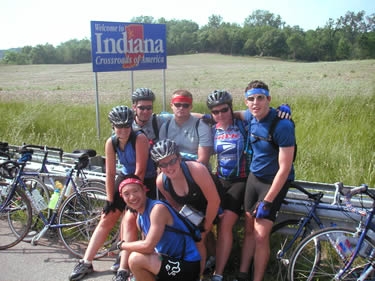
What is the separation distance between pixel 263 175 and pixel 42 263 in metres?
2.55

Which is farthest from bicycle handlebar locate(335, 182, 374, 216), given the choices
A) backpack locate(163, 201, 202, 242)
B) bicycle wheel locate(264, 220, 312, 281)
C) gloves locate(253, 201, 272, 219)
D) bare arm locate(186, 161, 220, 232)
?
backpack locate(163, 201, 202, 242)

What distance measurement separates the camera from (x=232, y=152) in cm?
366

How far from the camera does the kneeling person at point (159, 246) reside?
298 cm

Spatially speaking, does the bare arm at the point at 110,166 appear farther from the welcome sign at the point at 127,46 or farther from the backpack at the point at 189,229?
the welcome sign at the point at 127,46

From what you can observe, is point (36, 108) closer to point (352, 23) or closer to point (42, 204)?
point (42, 204)

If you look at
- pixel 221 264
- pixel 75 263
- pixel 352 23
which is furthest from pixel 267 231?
pixel 352 23

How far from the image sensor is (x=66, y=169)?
187 inches

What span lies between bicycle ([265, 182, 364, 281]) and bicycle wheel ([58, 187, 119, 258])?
5.94ft

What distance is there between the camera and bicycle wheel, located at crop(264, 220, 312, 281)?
11.3ft

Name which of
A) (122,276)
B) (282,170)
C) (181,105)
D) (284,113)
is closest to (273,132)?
(284,113)

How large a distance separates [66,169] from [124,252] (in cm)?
172

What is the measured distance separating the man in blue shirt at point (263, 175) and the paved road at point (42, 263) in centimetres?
150

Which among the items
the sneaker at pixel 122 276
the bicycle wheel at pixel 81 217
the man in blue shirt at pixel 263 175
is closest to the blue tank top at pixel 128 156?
the bicycle wheel at pixel 81 217

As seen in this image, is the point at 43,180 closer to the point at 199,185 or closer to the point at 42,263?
the point at 42,263
